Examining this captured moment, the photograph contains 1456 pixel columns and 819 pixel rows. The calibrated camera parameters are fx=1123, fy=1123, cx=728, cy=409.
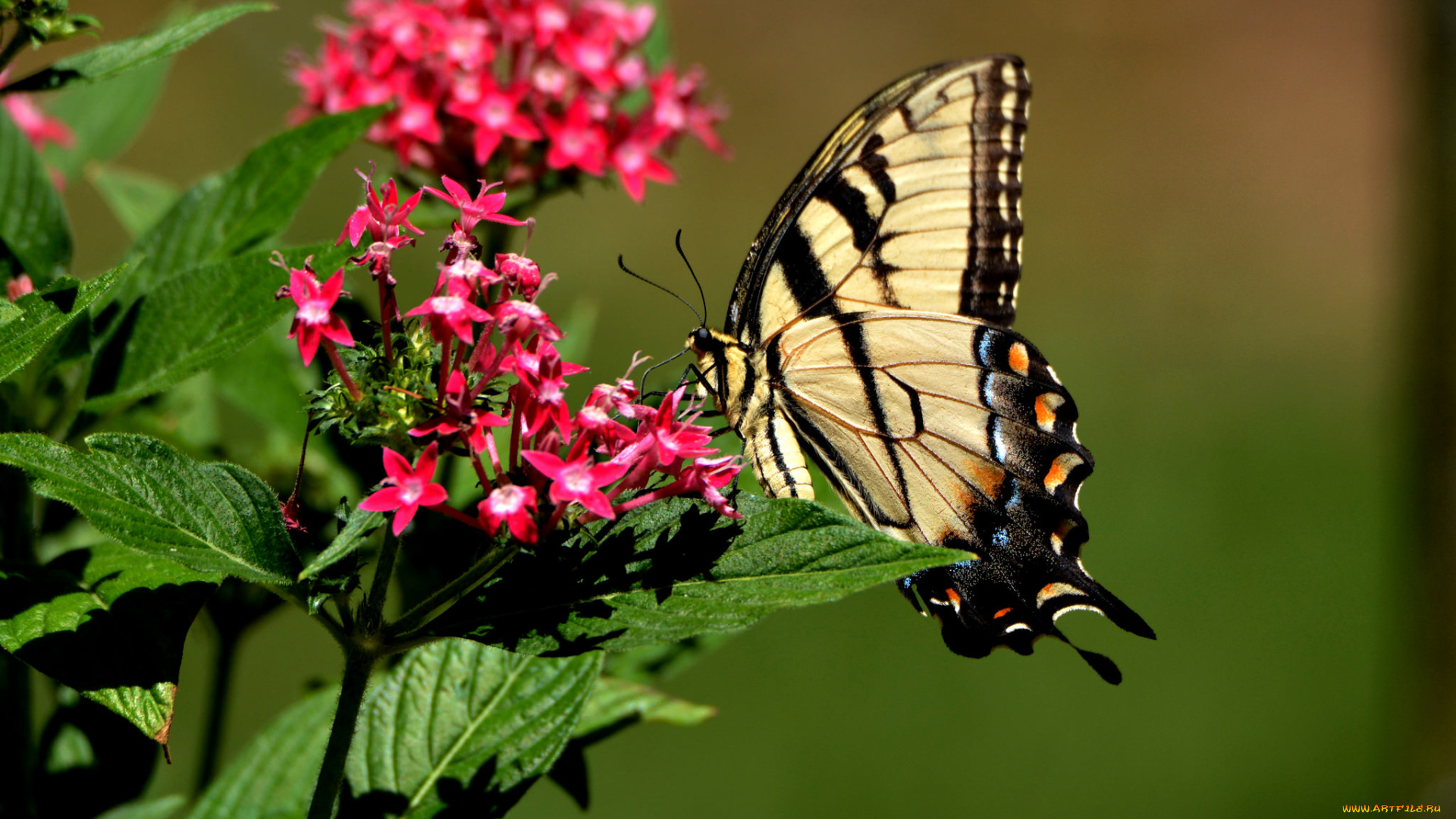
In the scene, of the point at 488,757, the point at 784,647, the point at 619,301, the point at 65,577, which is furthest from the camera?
the point at 619,301

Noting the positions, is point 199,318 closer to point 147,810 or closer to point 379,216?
point 379,216

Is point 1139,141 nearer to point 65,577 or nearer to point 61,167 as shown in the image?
point 61,167

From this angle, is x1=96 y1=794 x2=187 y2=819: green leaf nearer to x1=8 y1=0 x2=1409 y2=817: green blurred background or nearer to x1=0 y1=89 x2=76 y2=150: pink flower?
x1=8 y1=0 x2=1409 y2=817: green blurred background

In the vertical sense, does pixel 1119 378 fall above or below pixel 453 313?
below

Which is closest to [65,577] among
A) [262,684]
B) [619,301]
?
[262,684]

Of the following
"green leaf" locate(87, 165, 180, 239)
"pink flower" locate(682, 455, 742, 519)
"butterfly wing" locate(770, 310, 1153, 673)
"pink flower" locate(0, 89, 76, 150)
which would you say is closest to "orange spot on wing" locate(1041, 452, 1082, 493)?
"butterfly wing" locate(770, 310, 1153, 673)

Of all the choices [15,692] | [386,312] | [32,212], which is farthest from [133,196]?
[386,312]
